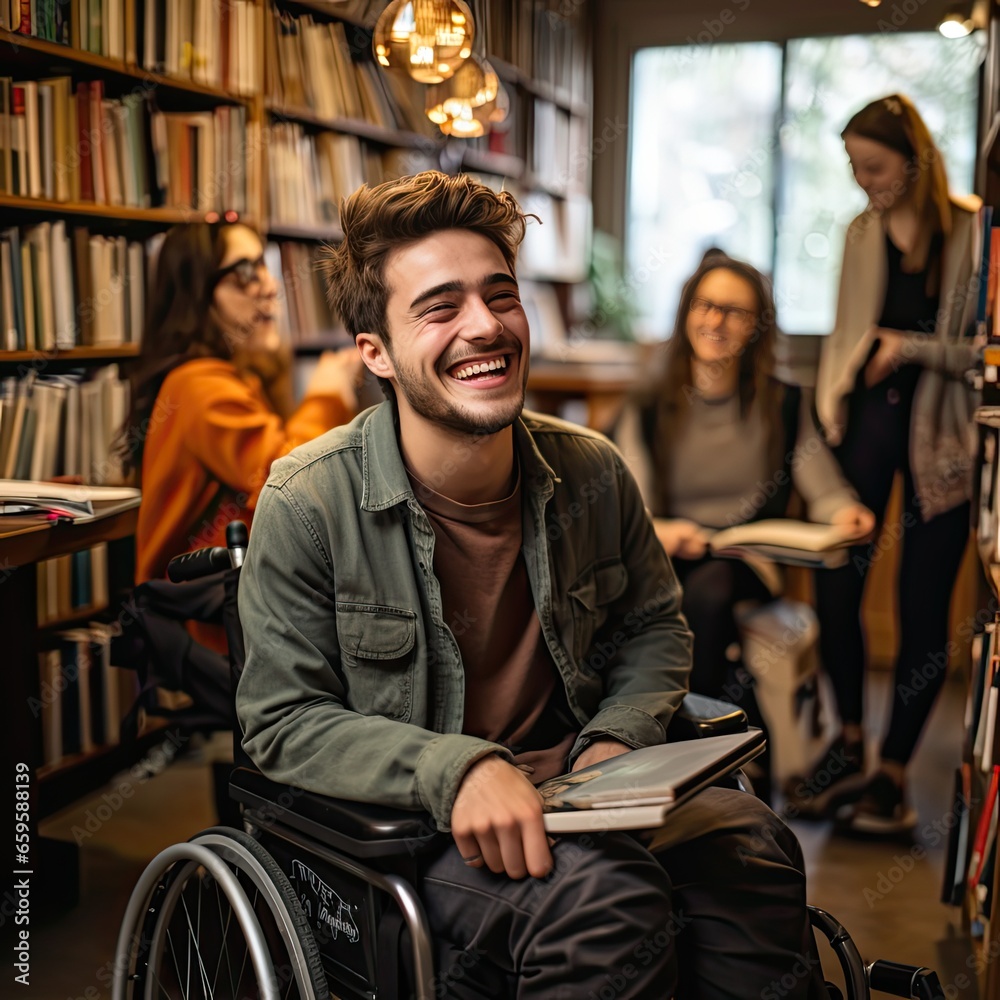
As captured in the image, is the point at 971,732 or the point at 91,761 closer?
the point at 971,732

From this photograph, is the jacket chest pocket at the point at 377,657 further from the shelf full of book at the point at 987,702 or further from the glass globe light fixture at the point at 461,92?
the glass globe light fixture at the point at 461,92

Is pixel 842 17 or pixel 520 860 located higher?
pixel 842 17

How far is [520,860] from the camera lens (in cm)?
120

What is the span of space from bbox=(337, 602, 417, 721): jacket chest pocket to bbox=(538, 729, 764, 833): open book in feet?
0.72

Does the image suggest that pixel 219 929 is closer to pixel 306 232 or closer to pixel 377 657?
pixel 377 657

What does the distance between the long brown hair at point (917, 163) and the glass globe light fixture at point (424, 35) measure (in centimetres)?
111

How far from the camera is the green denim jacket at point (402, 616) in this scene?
50.8 inches

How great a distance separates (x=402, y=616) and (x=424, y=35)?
1022 millimetres

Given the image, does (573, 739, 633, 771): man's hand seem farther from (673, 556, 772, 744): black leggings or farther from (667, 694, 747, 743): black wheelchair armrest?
(673, 556, 772, 744): black leggings

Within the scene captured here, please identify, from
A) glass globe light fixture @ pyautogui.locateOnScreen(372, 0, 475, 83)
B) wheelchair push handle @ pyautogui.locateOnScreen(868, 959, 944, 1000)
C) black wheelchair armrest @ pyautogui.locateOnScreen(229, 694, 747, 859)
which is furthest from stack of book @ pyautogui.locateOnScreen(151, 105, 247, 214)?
wheelchair push handle @ pyautogui.locateOnScreen(868, 959, 944, 1000)

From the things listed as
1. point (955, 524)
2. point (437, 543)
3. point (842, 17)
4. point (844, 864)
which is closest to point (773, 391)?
point (955, 524)

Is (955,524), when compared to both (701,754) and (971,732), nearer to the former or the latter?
Result: (971,732)

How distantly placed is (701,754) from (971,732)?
118 cm

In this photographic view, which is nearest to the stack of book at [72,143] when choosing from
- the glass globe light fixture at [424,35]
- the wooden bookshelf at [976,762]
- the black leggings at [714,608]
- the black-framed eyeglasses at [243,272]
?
the black-framed eyeglasses at [243,272]
